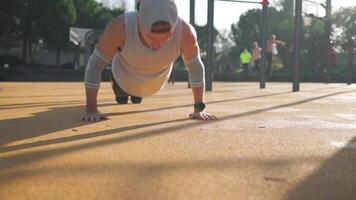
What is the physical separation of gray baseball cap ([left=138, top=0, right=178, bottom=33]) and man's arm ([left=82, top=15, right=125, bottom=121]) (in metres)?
0.36

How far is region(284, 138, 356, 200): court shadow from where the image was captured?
1.58 metres

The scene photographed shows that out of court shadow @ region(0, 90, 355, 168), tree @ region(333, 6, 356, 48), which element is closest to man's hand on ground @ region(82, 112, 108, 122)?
court shadow @ region(0, 90, 355, 168)

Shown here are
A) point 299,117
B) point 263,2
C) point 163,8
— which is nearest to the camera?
point 163,8

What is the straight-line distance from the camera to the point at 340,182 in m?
1.71

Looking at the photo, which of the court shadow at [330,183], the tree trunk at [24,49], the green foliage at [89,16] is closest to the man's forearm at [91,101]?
the court shadow at [330,183]

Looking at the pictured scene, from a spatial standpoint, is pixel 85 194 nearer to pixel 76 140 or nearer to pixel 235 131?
pixel 76 140

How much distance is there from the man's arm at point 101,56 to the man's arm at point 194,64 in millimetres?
415

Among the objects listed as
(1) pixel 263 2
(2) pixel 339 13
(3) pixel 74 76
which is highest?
(2) pixel 339 13

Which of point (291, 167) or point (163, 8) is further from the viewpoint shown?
point (163, 8)

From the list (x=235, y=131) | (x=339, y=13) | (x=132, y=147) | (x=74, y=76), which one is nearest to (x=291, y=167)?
(x=132, y=147)

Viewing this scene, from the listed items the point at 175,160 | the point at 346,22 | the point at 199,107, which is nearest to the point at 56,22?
the point at 346,22

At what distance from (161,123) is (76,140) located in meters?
0.83

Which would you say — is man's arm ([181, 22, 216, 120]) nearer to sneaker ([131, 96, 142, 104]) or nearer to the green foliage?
sneaker ([131, 96, 142, 104])

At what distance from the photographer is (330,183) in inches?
66.7
